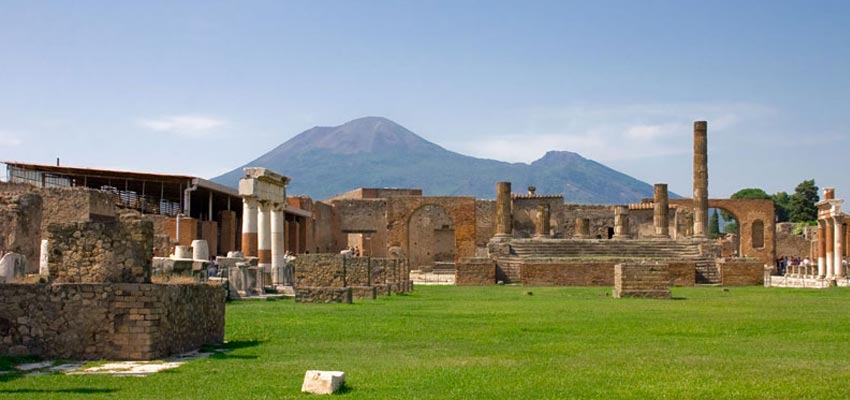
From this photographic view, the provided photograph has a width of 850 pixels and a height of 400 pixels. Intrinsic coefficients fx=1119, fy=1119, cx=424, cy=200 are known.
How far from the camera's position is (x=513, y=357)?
12547mm

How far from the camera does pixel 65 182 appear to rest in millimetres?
41469

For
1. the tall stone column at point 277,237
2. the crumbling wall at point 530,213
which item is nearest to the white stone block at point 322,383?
the tall stone column at point 277,237

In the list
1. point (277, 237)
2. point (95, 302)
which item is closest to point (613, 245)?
point (277, 237)

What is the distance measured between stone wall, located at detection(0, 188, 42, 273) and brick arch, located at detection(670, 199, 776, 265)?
164 ft

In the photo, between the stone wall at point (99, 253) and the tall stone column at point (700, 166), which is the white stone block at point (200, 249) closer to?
the stone wall at point (99, 253)

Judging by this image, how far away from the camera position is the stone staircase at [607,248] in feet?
158

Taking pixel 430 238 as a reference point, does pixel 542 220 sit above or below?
above

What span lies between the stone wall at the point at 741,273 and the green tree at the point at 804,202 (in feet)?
221

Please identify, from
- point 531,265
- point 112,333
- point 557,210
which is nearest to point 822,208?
point 531,265

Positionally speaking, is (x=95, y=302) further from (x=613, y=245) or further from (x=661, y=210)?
(x=661, y=210)

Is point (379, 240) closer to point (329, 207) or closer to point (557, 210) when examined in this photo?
point (329, 207)

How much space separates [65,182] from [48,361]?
102ft

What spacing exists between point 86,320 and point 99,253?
2.63 feet

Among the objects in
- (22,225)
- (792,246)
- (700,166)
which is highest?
(700,166)
